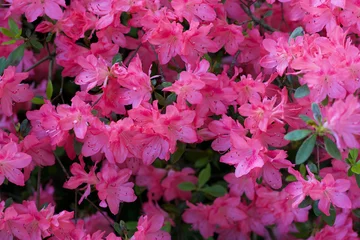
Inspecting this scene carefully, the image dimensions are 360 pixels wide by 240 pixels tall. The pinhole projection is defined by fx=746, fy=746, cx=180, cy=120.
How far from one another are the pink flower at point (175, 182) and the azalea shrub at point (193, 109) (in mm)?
63

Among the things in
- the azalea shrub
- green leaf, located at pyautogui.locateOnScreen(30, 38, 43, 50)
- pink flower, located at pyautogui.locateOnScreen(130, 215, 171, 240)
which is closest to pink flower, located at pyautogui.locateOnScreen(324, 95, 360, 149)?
the azalea shrub

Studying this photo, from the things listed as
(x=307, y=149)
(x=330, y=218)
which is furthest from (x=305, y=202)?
(x=307, y=149)

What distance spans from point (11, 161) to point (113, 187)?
0.28 meters

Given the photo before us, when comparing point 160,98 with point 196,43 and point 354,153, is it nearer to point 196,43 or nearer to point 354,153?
point 196,43

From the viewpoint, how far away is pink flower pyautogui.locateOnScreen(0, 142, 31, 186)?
5.75ft

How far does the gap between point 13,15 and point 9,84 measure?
1.40 ft

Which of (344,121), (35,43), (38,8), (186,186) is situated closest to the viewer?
(344,121)

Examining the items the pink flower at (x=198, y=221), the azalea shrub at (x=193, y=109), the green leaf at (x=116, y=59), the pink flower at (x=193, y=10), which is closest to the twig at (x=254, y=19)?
the azalea shrub at (x=193, y=109)

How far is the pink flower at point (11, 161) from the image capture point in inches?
69.1

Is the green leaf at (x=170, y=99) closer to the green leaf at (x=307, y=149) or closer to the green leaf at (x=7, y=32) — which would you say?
the green leaf at (x=307, y=149)

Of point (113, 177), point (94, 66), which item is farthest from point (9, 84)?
point (113, 177)

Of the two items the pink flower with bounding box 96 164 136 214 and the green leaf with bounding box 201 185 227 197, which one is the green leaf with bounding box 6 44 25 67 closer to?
the pink flower with bounding box 96 164 136 214

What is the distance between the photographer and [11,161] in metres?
1.76

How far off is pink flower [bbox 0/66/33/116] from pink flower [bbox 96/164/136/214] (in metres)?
0.28
